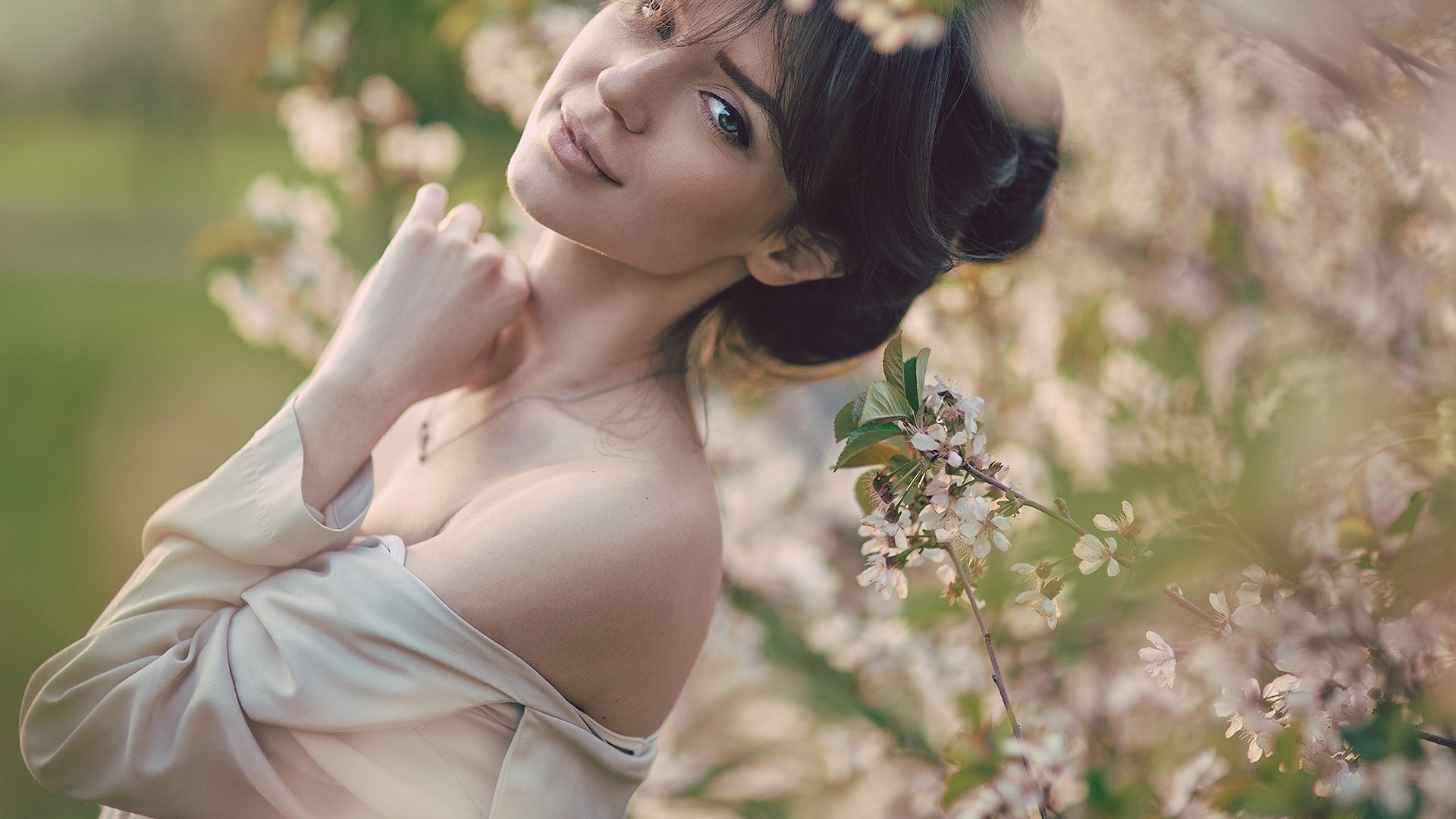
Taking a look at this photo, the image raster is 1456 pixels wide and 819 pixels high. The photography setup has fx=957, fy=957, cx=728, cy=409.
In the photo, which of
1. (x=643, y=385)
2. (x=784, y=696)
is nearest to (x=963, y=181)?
(x=643, y=385)

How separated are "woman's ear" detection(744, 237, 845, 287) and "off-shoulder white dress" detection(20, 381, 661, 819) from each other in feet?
1.86

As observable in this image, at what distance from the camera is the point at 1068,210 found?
213 centimetres

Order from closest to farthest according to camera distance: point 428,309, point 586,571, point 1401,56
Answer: point 1401,56, point 586,571, point 428,309

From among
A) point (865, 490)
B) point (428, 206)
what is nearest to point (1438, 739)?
point (865, 490)

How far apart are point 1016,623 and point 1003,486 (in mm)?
933

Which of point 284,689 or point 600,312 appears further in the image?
point 600,312

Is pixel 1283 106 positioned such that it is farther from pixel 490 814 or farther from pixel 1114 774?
pixel 490 814

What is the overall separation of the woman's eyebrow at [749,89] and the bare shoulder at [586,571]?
447mm

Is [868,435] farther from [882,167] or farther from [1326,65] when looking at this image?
[1326,65]

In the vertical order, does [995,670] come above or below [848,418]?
below

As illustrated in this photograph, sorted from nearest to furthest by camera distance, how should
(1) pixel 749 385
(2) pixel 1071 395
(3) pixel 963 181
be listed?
(3) pixel 963 181 < (1) pixel 749 385 < (2) pixel 1071 395

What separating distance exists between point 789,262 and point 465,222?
1.51 feet

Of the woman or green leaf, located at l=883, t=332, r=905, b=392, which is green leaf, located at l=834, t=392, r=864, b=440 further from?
the woman

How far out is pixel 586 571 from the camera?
3.47ft
